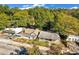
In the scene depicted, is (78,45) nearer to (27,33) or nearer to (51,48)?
(51,48)

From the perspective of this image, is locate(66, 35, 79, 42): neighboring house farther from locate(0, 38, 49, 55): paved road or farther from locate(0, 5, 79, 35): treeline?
locate(0, 38, 49, 55): paved road

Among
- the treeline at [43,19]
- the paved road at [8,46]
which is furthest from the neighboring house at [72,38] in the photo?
the paved road at [8,46]

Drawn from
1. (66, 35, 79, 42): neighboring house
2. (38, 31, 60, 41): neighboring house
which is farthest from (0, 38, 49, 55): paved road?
(66, 35, 79, 42): neighboring house

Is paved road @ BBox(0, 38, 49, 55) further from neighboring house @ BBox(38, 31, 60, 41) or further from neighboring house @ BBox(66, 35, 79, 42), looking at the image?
neighboring house @ BBox(66, 35, 79, 42)

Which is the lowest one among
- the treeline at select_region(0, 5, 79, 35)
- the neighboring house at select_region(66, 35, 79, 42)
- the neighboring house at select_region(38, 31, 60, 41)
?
the neighboring house at select_region(66, 35, 79, 42)

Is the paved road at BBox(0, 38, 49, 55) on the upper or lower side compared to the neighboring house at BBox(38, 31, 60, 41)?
lower

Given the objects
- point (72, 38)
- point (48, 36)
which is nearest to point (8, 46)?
point (48, 36)

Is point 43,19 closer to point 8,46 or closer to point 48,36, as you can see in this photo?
point 48,36
